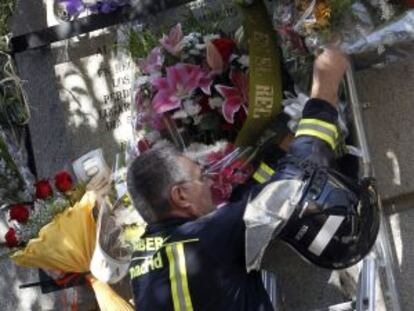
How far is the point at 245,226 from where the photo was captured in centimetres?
313

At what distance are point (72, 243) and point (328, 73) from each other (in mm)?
1548

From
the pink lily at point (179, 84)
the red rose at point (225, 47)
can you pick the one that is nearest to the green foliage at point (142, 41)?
the pink lily at point (179, 84)

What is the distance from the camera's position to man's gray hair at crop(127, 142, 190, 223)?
332 centimetres

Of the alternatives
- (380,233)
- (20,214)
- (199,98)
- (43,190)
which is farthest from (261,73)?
(20,214)

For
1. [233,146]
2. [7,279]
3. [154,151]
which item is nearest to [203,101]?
[233,146]

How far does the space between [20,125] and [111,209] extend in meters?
1.10

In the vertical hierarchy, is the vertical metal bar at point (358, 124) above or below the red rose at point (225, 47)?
below

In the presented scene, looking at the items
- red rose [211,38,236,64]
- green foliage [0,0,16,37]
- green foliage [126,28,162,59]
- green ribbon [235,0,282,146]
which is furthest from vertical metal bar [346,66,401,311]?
green foliage [0,0,16,37]

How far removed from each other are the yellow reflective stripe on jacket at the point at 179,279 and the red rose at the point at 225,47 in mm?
1054

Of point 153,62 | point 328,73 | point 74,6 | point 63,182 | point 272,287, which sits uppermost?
point 74,6

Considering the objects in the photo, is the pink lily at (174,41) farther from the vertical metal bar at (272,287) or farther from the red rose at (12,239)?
the red rose at (12,239)

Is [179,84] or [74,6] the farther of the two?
[74,6]

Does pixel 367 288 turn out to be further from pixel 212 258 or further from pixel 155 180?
pixel 155 180

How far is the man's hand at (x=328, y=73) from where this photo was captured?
11.1ft
